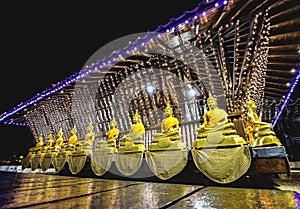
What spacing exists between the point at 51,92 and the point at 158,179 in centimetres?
594

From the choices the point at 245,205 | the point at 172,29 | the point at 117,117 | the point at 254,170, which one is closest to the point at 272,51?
the point at 172,29

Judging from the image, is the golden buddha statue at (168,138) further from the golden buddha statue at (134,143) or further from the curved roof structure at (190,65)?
the curved roof structure at (190,65)

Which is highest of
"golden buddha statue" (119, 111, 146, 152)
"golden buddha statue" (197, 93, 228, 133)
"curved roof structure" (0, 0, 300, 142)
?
"curved roof structure" (0, 0, 300, 142)

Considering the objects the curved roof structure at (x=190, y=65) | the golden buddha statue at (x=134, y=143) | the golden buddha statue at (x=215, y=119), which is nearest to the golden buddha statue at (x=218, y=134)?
the golden buddha statue at (x=215, y=119)

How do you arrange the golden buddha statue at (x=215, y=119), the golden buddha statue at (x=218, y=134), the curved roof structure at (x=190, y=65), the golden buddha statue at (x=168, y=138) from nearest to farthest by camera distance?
the golden buddha statue at (x=218, y=134)
the golden buddha statue at (x=215, y=119)
the golden buddha statue at (x=168, y=138)
the curved roof structure at (x=190, y=65)

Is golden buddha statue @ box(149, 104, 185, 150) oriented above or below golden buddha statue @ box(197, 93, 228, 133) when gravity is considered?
below

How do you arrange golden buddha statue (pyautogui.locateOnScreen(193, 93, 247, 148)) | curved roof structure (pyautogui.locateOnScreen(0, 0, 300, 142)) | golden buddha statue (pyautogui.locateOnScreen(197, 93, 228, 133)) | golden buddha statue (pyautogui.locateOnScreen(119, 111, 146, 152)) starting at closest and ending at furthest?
1. golden buddha statue (pyautogui.locateOnScreen(193, 93, 247, 148))
2. golden buddha statue (pyautogui.locateOnScreen(197, 93, 228, 133))
3. golden buddha statue (pyautogui.locateOnScreen(119, 111, 146, 152))
4. curved roof structure (pyautogui.locateOnScreen(0, 0, 300, 142))

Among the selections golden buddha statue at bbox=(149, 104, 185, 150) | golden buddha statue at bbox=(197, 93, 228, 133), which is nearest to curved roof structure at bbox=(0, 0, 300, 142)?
golden buddha statue at bbox=(197, 93, 228, 133)

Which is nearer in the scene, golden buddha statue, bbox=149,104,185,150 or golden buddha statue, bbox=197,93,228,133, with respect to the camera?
golden buddha statue, bbox=197,93,228,133

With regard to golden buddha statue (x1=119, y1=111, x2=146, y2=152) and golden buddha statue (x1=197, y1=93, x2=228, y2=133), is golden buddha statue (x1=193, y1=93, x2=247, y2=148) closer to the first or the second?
golden buddha statue (x1=197, y1=93, x2=228, y2=133)

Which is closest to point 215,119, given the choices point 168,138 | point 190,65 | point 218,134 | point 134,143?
point 218,134

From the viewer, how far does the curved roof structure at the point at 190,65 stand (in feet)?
13.0

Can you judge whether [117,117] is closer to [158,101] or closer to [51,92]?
[158,101]

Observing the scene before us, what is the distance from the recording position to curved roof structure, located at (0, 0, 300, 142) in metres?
3.96
